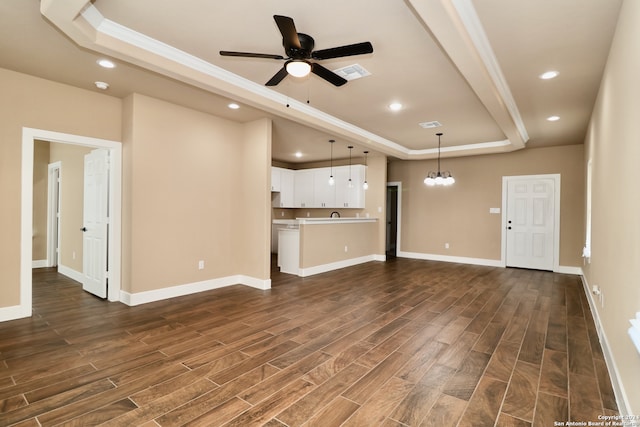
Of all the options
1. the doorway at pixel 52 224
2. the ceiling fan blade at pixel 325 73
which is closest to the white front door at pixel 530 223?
the ceiling fan blade at pixel 325 73

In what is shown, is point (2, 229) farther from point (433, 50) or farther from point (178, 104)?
point (433, 50)

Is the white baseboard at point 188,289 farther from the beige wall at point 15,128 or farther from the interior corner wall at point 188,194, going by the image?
the beige wall at point 15,128

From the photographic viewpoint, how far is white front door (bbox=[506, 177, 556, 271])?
22.2 feet

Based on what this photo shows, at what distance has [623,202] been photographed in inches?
85.3

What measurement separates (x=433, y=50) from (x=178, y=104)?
3387 mm

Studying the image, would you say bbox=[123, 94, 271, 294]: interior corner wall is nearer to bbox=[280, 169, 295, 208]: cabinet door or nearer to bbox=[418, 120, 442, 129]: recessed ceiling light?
bbox=[418, 120, 442, 129]: recessed ceiling light

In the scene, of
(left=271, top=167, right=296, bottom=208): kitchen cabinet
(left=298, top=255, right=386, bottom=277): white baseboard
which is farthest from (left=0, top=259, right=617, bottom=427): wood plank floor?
(left=271, top=167, right=296, bottom=208): kitchen cabinet

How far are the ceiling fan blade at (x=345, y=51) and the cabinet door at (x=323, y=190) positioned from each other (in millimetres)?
6170

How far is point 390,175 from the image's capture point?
29.2 ft

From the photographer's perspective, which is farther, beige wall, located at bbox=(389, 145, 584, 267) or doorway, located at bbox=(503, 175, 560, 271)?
Answer: doorway, located at bbox=(503, 175, 560, 271)

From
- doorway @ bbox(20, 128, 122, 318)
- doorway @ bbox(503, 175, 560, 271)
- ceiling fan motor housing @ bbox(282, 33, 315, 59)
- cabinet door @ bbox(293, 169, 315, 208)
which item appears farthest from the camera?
cabinet door @ bbox(293, 169, 315, 208)

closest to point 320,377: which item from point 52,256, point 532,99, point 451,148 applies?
point 532,99

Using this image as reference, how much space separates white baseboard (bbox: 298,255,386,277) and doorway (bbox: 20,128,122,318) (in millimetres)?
3006

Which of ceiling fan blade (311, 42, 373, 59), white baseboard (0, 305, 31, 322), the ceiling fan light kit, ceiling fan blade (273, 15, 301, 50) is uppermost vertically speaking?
ceiling fan blade (273, 15, 301, 50)
